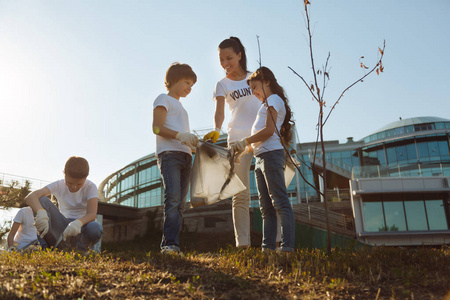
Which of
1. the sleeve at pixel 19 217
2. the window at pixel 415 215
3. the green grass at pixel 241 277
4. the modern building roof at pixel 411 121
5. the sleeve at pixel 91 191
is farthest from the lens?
the modern building roof at pixel 411 121

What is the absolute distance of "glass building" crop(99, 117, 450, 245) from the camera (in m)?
23.1

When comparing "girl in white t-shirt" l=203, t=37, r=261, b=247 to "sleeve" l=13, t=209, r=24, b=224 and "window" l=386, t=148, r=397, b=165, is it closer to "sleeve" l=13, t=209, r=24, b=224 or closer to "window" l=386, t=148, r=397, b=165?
"sleeve" l=13, t=209, r=24, b=224

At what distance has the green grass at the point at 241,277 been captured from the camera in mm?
1927

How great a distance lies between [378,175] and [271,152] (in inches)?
865


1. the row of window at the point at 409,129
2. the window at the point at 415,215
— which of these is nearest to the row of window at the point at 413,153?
the row of window at the point at 409,129

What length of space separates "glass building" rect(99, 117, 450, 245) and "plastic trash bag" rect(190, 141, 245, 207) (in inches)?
271

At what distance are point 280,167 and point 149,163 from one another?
116ft

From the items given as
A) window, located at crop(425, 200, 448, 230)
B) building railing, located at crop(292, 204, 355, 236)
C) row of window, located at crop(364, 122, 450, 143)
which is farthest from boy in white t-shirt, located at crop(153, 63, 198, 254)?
row of window, located at crop(364, 122, 450, 143)

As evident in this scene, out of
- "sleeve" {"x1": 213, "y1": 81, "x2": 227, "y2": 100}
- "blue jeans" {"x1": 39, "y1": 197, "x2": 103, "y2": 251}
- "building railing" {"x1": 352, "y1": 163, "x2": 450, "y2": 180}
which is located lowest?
"blue jeans" {"x1": 39, "y1": 197, "x2": 103, "y2": 251}

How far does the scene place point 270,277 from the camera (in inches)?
90.0

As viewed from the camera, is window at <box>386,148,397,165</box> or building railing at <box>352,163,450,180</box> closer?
building railing at <box>352,163,450,180</box>

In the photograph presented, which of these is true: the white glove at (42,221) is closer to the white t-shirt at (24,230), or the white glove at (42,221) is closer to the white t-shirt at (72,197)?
the white t-shirt at (72,197)

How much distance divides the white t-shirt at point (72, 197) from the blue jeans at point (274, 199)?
80.4 inches

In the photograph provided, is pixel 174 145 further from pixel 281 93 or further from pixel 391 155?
pixel 391 155
